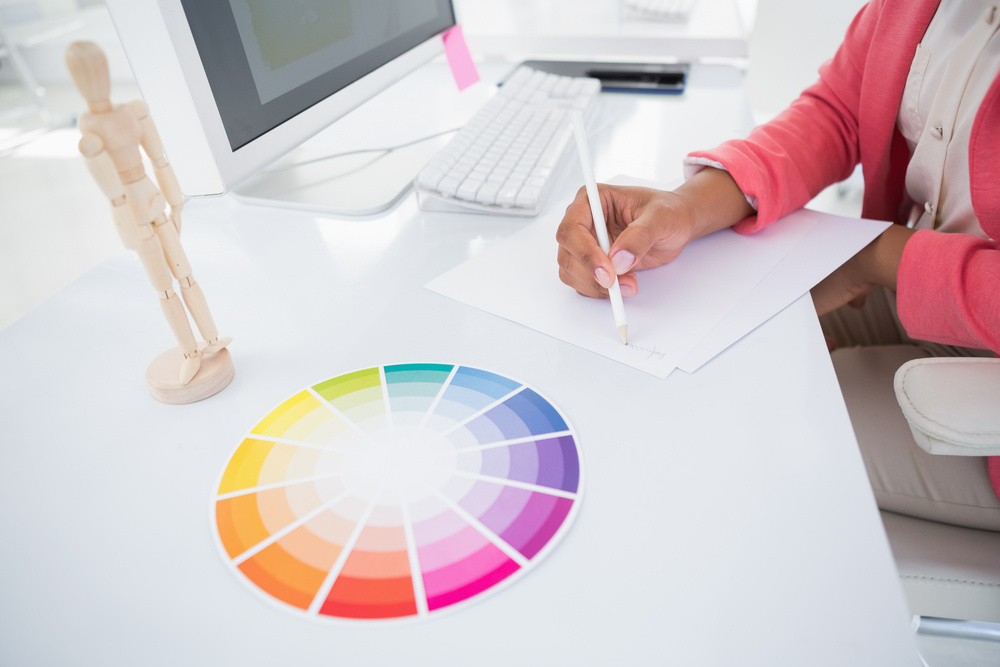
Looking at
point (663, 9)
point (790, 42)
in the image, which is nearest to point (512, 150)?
point (663, 9)

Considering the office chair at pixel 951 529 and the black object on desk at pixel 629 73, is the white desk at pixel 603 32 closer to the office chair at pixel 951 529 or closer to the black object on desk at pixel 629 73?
the black object on desk at pixel 629 73

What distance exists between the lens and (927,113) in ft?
2.24

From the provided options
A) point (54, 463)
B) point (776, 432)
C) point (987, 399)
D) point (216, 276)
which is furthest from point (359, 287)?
point (987, 399)

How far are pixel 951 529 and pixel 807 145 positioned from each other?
1.45ft

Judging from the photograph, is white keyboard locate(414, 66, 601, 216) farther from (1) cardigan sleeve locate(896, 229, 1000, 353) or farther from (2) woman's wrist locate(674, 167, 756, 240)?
(1) cardigan sleeve locate(896, 229, 1000, 353)

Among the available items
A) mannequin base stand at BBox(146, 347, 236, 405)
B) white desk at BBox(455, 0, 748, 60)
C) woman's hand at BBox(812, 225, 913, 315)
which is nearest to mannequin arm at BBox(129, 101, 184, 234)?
mannequin base stand at BBox(146, 347, 236, 405)

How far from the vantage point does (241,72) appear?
0.62 meters

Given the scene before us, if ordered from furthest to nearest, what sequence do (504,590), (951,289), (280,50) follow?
→ (280,50) < (951,289) < (504,590)

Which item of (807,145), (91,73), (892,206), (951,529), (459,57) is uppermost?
(91,73)

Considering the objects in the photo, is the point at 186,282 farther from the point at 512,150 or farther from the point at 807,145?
the point at 807,145

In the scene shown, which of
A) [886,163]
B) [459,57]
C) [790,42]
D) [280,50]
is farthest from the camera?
[790,42]

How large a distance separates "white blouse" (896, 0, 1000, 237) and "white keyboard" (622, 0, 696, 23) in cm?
67

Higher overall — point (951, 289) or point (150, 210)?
point (150, 210)

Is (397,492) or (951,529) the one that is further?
(951,529)
